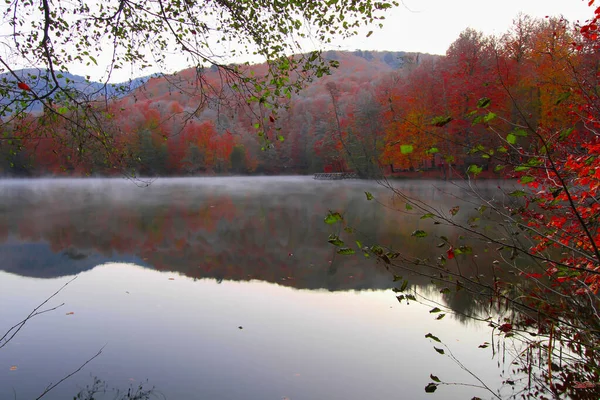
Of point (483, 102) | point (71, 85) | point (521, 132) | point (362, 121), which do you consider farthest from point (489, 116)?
point (362, 121)

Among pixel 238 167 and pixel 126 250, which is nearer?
pixel 126 250

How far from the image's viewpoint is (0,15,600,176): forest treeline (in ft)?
14.9

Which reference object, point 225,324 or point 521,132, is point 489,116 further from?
point 225,324

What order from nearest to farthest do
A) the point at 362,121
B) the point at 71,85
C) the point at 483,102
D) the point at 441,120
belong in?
the point at 483,102, the point at 441,120, the point at 71,85, the point at 362,121

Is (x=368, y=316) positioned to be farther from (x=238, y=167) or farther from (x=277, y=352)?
(x=238, y=167)

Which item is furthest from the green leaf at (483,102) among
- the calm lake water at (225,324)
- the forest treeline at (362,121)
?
the calm lake water at (225,324)

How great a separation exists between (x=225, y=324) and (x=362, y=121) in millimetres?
39826

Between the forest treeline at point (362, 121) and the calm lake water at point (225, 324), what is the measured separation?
2.14 meters

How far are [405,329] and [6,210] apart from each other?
20.0 metres

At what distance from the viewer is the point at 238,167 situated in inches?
2771

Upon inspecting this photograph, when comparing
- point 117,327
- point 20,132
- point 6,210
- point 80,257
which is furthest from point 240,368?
point 6,210

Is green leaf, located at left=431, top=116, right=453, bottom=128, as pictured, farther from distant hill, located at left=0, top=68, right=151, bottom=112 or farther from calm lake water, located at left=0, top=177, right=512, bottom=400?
distant hill, located at left=0, top=68, right=151, bottom=112

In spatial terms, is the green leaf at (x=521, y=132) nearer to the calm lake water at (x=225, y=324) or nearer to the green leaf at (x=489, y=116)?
the green leaf at (x=489, y=116)

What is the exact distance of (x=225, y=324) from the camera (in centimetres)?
577
